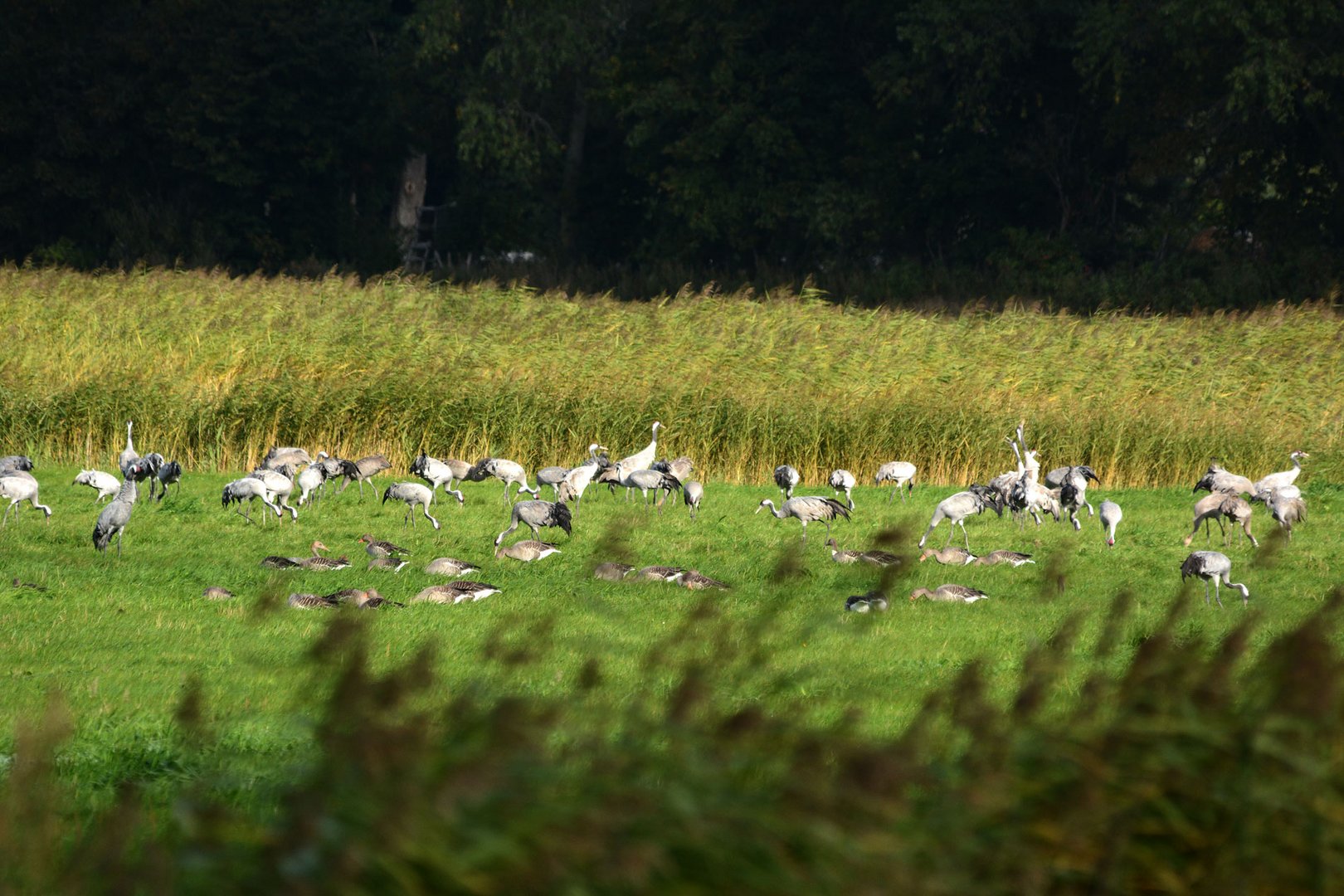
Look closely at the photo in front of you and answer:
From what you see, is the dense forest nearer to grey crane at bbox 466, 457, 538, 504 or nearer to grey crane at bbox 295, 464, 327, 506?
grey crane at bbox 466, 457, 538, 504

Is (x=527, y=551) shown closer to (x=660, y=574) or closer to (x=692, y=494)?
(x=660, y=574)

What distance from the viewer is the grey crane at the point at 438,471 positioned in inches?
614

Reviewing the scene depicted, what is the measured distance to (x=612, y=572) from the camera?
1137 cm

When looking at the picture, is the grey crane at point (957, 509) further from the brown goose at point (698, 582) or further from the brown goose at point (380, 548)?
the brown goose at point (380, 548)

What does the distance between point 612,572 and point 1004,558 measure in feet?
10.7

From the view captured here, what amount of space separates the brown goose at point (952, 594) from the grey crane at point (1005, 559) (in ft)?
5.16

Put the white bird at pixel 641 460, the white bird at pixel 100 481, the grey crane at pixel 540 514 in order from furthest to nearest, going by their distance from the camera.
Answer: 1. the white bird at pixel 641 460
2. the white bird at pixel 100 481
3. the grey crane at pixel 540 514

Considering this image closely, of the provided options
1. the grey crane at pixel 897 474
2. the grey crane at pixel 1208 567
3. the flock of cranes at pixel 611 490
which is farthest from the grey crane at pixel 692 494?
the grey crane at pixel 1208 567

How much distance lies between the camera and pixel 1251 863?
11.2 ft

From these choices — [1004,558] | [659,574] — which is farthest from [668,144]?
[659,574]

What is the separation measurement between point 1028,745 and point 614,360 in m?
17.8

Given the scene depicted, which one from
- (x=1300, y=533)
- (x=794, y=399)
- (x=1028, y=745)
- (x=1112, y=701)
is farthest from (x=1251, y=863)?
(x=794, y=399)

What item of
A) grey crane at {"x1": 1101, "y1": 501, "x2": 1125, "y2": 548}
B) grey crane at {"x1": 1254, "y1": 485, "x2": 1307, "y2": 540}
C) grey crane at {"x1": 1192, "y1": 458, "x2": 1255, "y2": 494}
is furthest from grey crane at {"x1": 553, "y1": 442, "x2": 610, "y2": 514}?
grey crane at {"x1": 1254, "y1": 485, "x2": 1307, "y2": 540}

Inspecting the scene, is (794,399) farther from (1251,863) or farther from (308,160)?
(308,160)
